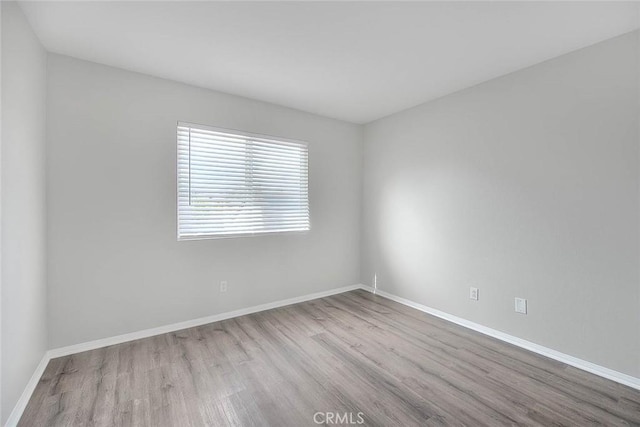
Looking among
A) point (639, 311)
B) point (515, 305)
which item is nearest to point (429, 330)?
point (515, 305)

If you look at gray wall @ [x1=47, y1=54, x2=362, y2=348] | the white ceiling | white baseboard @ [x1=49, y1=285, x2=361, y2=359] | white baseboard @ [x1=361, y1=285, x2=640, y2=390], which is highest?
the white ceiling

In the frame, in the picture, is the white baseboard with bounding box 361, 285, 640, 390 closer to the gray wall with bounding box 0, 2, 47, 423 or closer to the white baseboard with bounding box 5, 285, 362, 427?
the white baseboard with bounding box 5, 285, 362, 427

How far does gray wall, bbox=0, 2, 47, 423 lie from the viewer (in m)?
1.52

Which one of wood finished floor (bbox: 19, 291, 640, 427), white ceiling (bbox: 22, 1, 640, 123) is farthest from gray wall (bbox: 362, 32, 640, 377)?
wood finished floor (bbox: 19, 291, 640, 427)

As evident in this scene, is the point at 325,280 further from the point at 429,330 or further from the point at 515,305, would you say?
the point at 515,305

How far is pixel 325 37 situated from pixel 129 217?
7.57ft

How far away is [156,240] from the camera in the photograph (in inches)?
104

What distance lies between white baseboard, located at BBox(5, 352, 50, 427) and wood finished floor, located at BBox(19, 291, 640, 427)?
0.13 ft

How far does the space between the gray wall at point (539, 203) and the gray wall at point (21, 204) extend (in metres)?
3.51

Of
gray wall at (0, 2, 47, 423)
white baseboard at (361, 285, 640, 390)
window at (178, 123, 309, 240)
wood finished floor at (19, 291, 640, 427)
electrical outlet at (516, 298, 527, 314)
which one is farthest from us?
window at (178, 123, 309, 240)

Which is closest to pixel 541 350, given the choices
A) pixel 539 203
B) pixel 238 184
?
pixel 539 203

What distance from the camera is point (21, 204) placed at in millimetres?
1720

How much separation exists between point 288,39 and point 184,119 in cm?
141

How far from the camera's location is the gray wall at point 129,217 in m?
2.26
